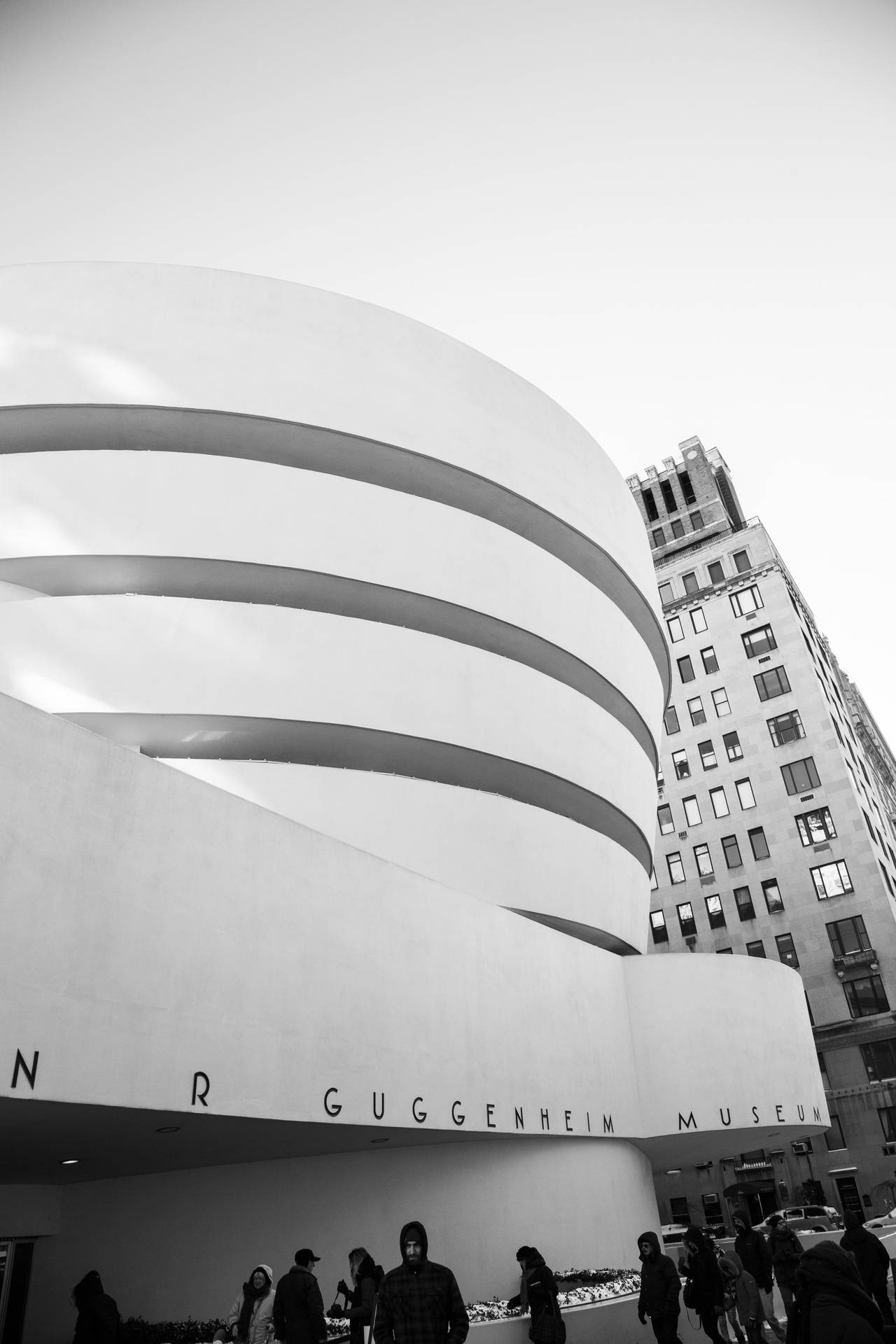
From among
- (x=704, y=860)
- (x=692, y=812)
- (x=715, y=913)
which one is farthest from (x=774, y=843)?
(x=692, y=812)

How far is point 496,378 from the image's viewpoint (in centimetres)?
1775

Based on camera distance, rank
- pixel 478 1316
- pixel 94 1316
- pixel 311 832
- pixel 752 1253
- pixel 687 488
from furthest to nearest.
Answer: pixel 687 488, pixel 311 832, pixel 752 1253, pixel 478 1316, pixel 94 1316

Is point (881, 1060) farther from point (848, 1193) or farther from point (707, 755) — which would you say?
point (707, 755)

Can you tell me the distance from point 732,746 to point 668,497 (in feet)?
73.6

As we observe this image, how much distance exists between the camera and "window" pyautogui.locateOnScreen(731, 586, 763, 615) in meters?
53.8

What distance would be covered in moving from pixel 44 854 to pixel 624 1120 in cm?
1099

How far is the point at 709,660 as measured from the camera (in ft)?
177

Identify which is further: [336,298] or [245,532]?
[336,298]

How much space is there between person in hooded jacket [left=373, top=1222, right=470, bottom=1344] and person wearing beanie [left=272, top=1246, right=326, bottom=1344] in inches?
97.3

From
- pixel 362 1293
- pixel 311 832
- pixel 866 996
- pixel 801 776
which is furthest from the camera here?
pixel 801 776

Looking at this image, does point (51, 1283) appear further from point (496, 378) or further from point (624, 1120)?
point (496, 378)

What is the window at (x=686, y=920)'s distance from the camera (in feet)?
155


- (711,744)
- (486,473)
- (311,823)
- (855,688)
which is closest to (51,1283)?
(311,823)

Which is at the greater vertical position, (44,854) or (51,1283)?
(44,854)
